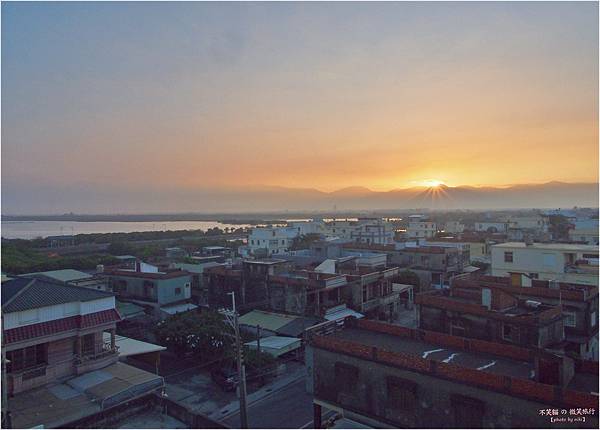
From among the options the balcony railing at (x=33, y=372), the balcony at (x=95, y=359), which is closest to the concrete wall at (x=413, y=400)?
the balcony at (x=95, y=359)

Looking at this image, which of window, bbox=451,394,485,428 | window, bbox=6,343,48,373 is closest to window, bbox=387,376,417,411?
window, bbox=451,394,485,428

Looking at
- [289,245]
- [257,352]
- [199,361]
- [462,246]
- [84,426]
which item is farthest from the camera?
[289,245]

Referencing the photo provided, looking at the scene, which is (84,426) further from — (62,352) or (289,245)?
(289,245)

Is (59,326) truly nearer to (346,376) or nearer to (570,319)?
(346,376)

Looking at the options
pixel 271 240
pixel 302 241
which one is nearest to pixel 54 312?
pixel 271 240

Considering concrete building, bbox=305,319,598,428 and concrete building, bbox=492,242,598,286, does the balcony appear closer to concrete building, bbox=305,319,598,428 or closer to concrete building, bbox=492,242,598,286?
concrete building, bbox=305,319,598,428

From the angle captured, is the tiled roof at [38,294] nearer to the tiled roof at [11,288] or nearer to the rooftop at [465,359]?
the tiled roof at [11,288]

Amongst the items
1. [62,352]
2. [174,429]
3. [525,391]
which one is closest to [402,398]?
[525,391]
